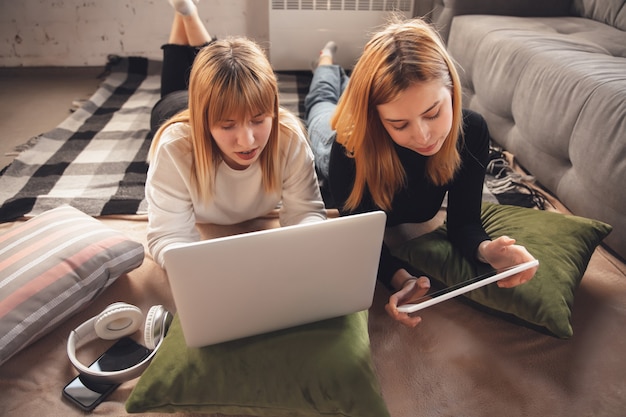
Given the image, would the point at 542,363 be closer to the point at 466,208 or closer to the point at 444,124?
the point at 466,208

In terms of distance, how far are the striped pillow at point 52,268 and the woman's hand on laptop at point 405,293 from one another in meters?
0.59

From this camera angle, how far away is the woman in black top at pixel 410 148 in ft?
2.83

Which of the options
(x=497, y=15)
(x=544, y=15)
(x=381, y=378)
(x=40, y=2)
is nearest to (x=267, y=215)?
(x=381, y=378)

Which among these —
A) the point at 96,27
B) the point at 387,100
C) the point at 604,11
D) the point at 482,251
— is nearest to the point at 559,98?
the point at 482,251

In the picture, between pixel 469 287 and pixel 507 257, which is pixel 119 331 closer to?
pixel 469 287

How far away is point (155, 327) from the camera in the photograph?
900 millimetres

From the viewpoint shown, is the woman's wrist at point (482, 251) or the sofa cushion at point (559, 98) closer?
the woman's wrist at point (482, 251)

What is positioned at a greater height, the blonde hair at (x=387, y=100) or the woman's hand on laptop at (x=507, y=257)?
the blonde hair at (x=387, y=100)

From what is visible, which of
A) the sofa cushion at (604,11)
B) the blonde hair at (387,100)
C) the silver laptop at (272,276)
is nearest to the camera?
the silver laptop at (272,276)

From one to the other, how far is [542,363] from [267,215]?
2.53 feet

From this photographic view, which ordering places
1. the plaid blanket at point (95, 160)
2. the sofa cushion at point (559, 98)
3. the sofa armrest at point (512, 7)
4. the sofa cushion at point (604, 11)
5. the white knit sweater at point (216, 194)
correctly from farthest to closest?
the sofa armrest at point (512, 7), the sofa cushion at point (604, 11), the plaid blanket at point (95, 160), the sofa cushion at point (559, 98), the white knit sweater at point (216, 194)

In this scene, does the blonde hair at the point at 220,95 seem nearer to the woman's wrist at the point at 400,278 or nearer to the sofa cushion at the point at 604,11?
the woman's wrist at the point at 400,278

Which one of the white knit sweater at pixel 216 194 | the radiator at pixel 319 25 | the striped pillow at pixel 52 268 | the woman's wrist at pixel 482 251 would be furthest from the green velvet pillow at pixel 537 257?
the radiator at pixel 319 25

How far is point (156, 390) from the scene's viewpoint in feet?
2.50
